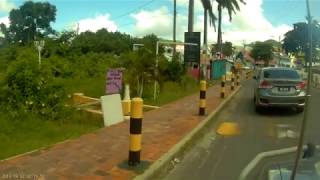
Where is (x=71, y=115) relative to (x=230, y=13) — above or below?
below

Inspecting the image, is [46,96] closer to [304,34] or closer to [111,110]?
[111,110]

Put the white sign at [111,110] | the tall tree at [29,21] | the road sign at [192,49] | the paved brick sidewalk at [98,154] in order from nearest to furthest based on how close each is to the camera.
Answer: the paved brick sidewalk at [98,154], the white sign at [111,110], the road sign at [192,49], the tall tree at [29,21]

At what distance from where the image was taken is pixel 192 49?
33.7 m

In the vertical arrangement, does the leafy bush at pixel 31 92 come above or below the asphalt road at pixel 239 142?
above

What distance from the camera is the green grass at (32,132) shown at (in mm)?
9204

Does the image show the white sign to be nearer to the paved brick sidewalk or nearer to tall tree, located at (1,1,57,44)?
the paved brick sidewalk

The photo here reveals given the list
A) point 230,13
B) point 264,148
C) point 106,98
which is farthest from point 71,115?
point 230,13

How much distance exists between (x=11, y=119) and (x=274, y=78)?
9435mm

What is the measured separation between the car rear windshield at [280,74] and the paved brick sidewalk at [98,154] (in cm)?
592

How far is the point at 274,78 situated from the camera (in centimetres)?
1822

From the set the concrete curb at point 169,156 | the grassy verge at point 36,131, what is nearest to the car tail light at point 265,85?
the concrete curb at point 169,156

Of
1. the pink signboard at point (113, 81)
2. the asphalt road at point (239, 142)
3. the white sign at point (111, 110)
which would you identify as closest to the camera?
the asphalt road at point (239, 142)

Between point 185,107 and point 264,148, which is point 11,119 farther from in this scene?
point 185,107

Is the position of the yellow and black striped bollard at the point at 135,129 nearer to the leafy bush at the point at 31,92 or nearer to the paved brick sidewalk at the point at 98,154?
the paved brick sidewalk at the point at 98,154
